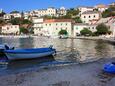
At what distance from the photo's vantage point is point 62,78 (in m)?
22.3

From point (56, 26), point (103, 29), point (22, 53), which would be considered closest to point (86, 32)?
point (103, 29)

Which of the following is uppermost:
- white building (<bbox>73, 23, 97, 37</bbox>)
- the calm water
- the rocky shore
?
white building (<bbox>73, 23, 97, 37</bbox>)

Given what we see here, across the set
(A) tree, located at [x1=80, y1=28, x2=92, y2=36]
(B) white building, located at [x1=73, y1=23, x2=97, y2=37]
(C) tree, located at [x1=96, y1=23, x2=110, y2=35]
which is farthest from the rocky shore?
(B) white building, located at [x1=73, y1=23, x2=97, y2=37]

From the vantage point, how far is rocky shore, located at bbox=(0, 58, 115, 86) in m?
20.4

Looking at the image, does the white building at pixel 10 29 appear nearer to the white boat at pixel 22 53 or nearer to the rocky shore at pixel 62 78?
the white boat at pixel 22 53

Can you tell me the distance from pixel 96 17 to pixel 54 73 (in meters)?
A: 120

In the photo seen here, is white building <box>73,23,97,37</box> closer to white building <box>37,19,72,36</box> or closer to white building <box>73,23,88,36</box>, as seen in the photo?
white building <box>73,23,88,36</box>

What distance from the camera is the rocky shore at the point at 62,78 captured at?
20.4 metres

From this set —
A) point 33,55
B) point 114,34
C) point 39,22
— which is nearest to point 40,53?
point 33,55

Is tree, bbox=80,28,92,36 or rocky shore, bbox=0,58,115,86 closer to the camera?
rocky shore, bbox=0,58,115,86

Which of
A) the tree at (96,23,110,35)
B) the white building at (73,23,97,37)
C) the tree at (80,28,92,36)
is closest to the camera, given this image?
the tree at (96,23,110,35)

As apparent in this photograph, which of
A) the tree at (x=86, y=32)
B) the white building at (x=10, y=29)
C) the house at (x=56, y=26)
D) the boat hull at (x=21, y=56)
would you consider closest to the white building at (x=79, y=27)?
the tree at (x=86, y=32)

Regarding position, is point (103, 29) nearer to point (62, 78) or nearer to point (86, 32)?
point (86, 32)

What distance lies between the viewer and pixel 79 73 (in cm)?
2475
